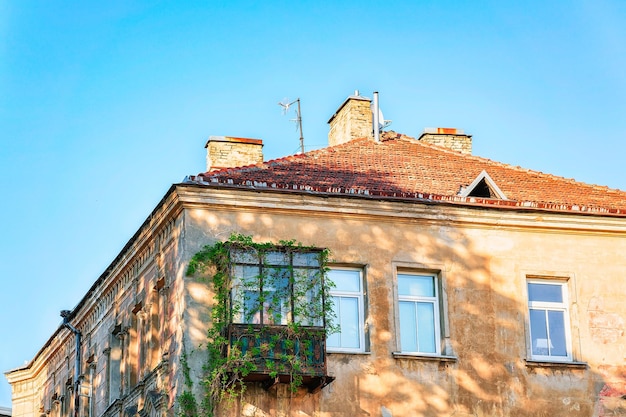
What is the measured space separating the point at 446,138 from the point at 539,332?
7.13 metres


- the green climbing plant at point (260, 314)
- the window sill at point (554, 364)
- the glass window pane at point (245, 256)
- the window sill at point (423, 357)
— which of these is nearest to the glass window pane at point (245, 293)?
the green climbing plant at point (260, 314)

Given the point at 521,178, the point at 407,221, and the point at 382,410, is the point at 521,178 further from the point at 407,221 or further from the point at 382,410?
the point at 382,410

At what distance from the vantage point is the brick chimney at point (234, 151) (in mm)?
32250

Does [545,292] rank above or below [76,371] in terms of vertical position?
above

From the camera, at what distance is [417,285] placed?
27922mm

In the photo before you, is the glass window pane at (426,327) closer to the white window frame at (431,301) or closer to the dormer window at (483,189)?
the white window frame at (431,301)

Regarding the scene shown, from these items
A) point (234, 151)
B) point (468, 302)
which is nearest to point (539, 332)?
point (468, 302)

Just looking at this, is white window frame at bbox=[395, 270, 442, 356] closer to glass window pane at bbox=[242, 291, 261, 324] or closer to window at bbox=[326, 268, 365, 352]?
window at bbox=[326, 268, 365, 352]

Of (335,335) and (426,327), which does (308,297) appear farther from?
(426,327)

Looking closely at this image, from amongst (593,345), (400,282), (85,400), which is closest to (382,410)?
(400,282)

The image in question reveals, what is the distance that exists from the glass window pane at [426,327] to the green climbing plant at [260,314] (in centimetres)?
202

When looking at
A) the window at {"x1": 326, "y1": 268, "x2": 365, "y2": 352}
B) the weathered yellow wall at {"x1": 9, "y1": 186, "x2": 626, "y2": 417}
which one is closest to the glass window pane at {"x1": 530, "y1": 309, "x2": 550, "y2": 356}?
the weathered yellow wall at {"x1": 9, "y1": 186, "x2": 626, "y2": 417}

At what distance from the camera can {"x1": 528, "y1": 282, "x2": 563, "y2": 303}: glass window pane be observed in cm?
2845

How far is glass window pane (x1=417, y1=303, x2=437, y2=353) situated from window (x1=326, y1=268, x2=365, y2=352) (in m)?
1.21
